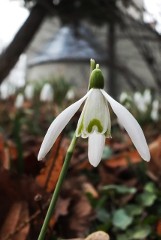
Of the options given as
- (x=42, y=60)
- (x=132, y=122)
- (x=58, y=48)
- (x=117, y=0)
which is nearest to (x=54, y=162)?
(x=132, y=122)

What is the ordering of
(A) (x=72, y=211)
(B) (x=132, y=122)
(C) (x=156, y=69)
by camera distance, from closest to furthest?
1. (B) (x=132, y=122)
2. (A) (x=72, y=211)
3. (C) (x=156, y=69)

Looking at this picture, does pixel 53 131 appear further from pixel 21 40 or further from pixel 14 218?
pixel 21 40

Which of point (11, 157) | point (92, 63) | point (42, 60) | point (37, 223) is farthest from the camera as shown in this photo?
point (42, 60)

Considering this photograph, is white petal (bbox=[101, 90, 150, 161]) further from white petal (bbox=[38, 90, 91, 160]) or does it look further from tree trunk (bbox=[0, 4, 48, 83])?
tree trunk (bbox=[0, 4, 48, 83])

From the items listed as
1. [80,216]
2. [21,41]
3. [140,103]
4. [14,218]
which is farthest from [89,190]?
[140,103]

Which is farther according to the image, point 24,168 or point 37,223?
point 24,168

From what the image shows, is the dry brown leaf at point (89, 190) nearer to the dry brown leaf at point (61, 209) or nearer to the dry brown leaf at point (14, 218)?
the dry brown leaf at point (61, 209)

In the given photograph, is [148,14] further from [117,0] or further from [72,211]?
[72,211]
